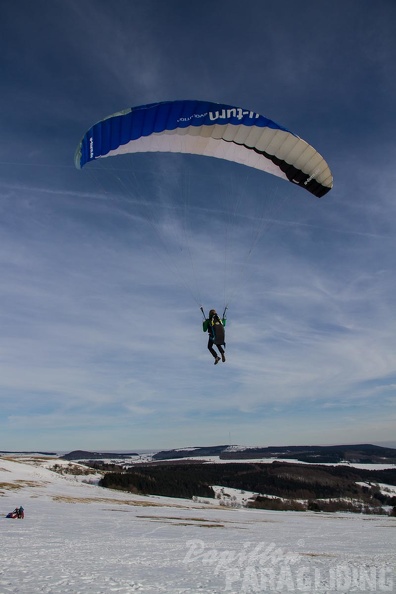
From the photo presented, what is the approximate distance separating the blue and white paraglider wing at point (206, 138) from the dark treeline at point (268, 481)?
72183mm

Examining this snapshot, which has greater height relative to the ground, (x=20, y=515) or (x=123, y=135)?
(x=123, y=135)

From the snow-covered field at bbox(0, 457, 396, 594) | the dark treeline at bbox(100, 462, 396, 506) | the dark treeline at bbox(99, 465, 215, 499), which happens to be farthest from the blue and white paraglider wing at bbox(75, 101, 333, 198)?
the dark treeline at bbox(100, 462, 396, 506)

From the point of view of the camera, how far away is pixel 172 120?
13172mm

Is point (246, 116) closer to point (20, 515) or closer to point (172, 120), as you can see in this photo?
point (172, 120)

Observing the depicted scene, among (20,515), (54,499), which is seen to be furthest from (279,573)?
(54,499)

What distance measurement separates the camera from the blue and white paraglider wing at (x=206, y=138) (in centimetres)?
1320

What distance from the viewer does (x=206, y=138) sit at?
13883mm

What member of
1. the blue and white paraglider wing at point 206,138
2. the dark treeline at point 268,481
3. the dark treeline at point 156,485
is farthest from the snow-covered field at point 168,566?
the dark treeline at point 268,481

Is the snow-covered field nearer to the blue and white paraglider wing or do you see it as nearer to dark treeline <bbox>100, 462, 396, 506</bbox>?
the blue and white paraglider wing

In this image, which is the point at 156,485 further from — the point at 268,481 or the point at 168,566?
Result: the point at 168,566

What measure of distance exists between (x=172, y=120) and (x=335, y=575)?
43.5 feet

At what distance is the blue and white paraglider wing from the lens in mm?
13195

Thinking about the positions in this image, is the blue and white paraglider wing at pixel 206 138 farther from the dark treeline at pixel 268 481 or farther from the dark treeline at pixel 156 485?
the dark treeline at pixel 268 481

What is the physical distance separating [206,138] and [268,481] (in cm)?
14791
